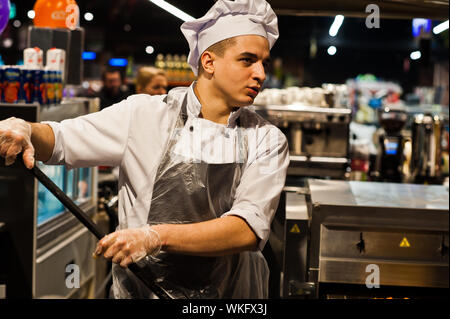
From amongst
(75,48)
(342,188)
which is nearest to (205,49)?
(342,188)

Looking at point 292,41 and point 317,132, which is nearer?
point 317,132

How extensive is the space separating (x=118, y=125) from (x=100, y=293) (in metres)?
1.81

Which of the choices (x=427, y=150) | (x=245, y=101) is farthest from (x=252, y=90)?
(x=427, y=150)

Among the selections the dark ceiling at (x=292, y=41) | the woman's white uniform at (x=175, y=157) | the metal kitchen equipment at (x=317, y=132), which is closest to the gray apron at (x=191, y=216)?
the woman's white uniform at (x=175, y=157)

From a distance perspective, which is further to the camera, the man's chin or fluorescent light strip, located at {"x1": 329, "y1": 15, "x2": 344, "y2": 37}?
fluorescent light strip, located at {"x1": 329, "y1": 15, "x2": 344, "y2": 37}

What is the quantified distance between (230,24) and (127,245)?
1.99 feet

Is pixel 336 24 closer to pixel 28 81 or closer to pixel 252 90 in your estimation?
pixel 252 90

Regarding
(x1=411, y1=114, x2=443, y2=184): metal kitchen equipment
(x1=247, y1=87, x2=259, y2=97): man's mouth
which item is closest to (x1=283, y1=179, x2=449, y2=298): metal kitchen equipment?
(x1=247, y1=87, x2=259, y2=97): man's mouth

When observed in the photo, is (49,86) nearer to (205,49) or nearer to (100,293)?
(100,293)

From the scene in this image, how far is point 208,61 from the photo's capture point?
1633mm

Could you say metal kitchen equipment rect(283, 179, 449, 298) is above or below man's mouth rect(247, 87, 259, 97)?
below

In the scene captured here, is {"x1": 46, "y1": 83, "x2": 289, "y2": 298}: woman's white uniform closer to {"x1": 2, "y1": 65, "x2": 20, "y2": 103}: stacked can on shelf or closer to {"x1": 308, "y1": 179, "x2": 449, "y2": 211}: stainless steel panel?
{"x1": 308, "y1": 179, "x2": 449, "y2": 211}: stainless steel panel

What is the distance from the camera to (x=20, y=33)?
1472 centimetres

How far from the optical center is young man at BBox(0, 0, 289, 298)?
1.59m
